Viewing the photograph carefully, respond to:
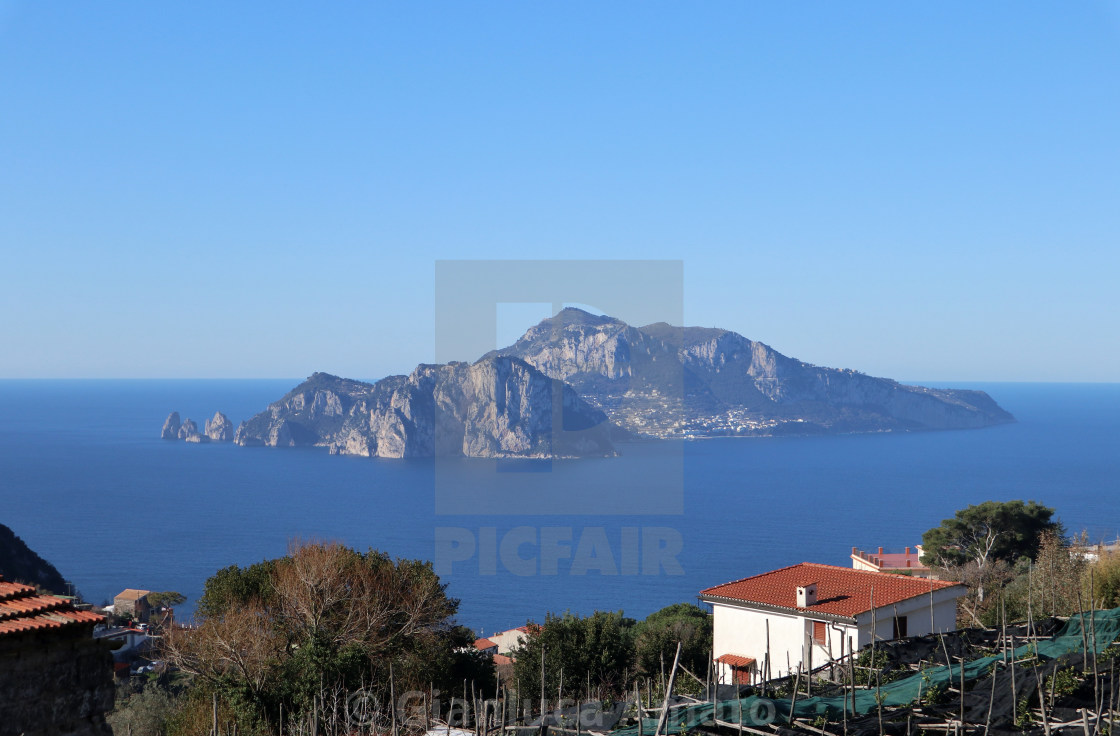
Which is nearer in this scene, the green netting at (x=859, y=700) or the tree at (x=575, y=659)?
the green netting at (x=859, y=700)

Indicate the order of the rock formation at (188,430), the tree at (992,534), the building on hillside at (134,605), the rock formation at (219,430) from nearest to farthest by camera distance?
the tree at (992,534) < the building on hillside at (134,605) < the rock formation at (188,430) < the rock formation at (219,430)

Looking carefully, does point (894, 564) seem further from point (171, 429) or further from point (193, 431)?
point (171, 429)

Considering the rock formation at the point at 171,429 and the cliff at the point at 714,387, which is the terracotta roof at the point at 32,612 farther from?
the rock formation at the point at 171,429

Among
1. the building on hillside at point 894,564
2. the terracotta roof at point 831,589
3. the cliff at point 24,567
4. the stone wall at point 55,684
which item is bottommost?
the cliff at point 24,567

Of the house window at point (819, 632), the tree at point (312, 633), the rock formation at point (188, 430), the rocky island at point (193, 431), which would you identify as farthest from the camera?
the rocky island at point (193, 431)

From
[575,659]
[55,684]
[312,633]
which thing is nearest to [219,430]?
[575,659]

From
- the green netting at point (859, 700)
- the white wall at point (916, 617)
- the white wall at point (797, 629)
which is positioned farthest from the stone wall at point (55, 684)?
the white wall at point (916, 617)
